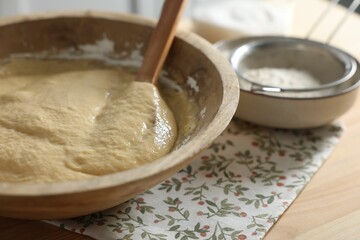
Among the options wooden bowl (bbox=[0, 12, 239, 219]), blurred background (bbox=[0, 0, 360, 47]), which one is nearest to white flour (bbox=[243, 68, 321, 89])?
wooden bowl (bbox=[0, 12, 239, 219])

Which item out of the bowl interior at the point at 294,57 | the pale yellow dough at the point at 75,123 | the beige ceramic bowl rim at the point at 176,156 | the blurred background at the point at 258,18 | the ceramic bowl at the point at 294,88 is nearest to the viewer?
the beige ceramic bowl rim at the point at 176,156

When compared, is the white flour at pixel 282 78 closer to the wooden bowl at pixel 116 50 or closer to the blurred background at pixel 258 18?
the wooden bowl at pixel 116 50

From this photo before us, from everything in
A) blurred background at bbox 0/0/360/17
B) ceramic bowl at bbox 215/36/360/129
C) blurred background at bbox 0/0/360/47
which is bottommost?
ceramic bowl at bbox 215/36/360/129

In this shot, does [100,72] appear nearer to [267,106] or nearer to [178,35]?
[178,35]

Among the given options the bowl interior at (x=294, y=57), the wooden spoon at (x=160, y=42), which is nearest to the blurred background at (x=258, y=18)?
the bowl interior at (x=294, y=57)

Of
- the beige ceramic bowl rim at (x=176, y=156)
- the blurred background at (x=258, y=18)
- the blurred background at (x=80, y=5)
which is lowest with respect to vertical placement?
the beige ceramic bowl rim at (x=176, y=156)

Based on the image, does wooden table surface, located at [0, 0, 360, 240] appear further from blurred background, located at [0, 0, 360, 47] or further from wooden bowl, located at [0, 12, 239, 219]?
blurred background, located at [0, 0, 360, 47]

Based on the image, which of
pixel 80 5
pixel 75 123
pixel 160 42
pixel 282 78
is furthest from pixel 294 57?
pixel 80 5
